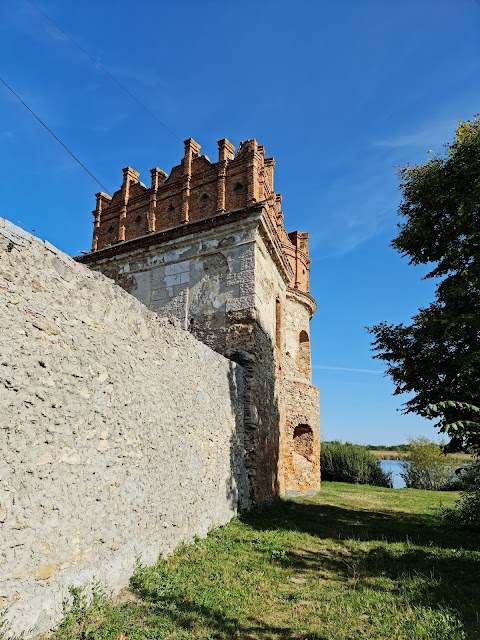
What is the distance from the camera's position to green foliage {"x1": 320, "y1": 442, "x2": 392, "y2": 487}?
2050cm

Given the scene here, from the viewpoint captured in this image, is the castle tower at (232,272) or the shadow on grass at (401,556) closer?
the shadow on grass at (401,556)

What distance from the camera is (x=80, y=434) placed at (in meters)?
3.68

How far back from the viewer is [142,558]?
4.35m

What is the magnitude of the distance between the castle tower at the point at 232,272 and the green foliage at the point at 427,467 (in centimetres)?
993

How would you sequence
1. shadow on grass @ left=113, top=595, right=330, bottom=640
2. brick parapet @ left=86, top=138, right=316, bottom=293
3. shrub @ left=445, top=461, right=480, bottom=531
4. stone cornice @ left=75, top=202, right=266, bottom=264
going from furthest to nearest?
brick parapet @ left=86, top=138, right=316, bottom=293 → stone cornice @ left=75, top=202, right=266, bottom=264 → shrub @ left=445, top=461, right=480, bottom=531 → shadow on grass @ left=113, top=595, right=330, bottom=640

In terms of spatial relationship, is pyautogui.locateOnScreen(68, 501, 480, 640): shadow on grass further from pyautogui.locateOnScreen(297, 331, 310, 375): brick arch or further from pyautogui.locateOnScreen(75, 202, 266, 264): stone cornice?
pyautogui.locateOnScreen(75, 202, 266, 264): stone cornice

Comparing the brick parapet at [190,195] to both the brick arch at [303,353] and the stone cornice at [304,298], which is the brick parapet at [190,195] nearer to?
the stone cornice at [304,298]

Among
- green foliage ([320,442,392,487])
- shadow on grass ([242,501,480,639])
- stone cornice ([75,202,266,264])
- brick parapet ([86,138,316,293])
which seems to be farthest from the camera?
green foliage ([320,442,392,487])

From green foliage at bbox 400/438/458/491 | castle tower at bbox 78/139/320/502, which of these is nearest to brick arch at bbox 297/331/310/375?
castle tower at bbox 78/139/320/502

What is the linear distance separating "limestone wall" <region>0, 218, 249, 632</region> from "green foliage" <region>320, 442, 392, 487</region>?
55.3 feet

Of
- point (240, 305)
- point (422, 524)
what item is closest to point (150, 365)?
point (240, 305)

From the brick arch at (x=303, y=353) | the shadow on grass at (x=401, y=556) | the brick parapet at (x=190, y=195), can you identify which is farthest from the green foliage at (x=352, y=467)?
the brick parapet at (x=190, y=195)

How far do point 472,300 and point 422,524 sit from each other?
15.8 ft

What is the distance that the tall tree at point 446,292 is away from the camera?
24.1 feet
